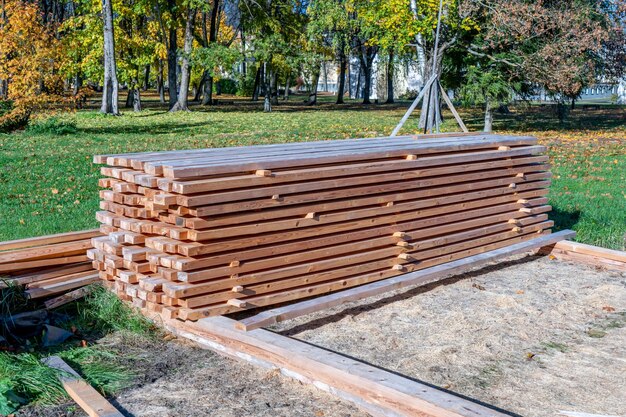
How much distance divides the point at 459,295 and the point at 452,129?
1906 centimetres

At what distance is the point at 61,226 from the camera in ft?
30.0

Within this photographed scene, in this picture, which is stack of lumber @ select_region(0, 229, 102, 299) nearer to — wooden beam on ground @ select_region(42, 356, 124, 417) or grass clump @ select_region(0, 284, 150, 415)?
grass clump @ select_region(0, 284, 150, 415)

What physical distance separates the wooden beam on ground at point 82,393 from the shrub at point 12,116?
58.1 ft

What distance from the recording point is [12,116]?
70.7 ft

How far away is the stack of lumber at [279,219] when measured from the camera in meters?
5.95

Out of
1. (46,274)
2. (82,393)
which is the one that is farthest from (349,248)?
(82,393)

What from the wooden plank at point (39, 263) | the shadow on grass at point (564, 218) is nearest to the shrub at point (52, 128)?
the shadow on grass at point (564, 218)

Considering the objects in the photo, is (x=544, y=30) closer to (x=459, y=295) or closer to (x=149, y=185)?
(x=459, y=295)

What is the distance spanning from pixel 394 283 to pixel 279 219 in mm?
1290

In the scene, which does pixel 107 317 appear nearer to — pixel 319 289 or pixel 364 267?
pixel 319 289

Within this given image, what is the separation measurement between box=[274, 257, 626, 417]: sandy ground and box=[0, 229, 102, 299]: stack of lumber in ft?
6.37

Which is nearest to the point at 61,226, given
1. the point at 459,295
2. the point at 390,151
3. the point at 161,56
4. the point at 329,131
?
the point at 390,151

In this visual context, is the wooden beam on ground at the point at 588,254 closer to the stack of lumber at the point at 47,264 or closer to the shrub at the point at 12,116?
the stack of lumber at the point at 47,264

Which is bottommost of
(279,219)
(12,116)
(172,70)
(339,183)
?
(279,219)
